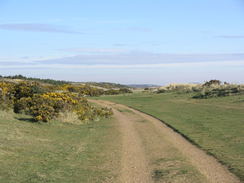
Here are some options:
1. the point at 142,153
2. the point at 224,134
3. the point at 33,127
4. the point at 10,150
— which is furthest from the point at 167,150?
the point at 33,127

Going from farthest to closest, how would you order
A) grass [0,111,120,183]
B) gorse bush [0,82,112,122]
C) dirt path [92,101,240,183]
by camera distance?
gorse bush [0,82,112,122], grass [0,111,120,183], dirt path [92,101,240,183]

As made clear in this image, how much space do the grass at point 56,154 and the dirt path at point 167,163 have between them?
490 mm

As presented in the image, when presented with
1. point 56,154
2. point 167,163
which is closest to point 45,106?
point 56,154

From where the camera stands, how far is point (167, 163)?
1000cm

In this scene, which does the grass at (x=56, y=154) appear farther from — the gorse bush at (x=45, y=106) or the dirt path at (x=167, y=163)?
the gorse bush at (x=45, y=106)

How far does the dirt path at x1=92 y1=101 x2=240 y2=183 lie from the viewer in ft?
27.5

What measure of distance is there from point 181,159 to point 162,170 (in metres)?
1.47

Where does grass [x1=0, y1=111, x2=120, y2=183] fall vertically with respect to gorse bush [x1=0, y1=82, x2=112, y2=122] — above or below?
below

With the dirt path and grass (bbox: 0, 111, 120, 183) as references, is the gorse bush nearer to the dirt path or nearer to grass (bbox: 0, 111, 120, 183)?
grass (bbox: 0, 111, 120, 183)

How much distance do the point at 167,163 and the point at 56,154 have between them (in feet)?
12.4

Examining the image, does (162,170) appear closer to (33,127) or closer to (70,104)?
(33,127)

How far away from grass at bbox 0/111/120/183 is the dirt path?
0.49 metres

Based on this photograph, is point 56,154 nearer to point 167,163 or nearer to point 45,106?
point 167,163

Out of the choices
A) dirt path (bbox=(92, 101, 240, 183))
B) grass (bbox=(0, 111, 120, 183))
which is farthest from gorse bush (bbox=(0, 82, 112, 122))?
dirt path (bbox=(92, 101, 240, 183))
